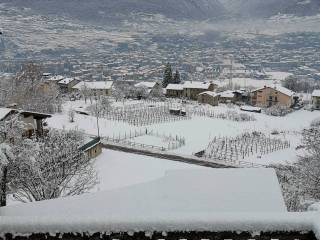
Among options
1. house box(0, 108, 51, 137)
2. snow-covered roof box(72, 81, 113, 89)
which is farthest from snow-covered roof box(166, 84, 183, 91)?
house box(0, 108, 51, 137)

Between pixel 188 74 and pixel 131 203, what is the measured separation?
162m

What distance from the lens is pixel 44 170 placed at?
1942 centimetres

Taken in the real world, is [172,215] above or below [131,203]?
above

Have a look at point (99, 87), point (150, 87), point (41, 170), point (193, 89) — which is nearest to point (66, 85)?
point (99, 87)

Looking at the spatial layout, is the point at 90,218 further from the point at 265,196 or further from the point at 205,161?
the point at 205,161

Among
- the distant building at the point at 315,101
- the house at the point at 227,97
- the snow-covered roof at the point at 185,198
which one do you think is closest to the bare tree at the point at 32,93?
the house at the point at 227,97

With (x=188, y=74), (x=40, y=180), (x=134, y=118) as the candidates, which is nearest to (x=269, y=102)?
(x=134, y=118)

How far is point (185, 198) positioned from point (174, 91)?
76092mm

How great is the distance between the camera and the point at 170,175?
1509 centimetres

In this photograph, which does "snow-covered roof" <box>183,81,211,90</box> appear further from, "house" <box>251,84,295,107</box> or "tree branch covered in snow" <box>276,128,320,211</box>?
"tree branch covered in snow" <box>276,128,320,211</box>

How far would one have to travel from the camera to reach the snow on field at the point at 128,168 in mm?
26609

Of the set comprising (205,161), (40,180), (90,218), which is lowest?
(205,161)

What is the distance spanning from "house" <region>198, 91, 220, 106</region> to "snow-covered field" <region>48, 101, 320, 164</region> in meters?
15.5

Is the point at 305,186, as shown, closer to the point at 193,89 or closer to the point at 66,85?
the point at 193,89
